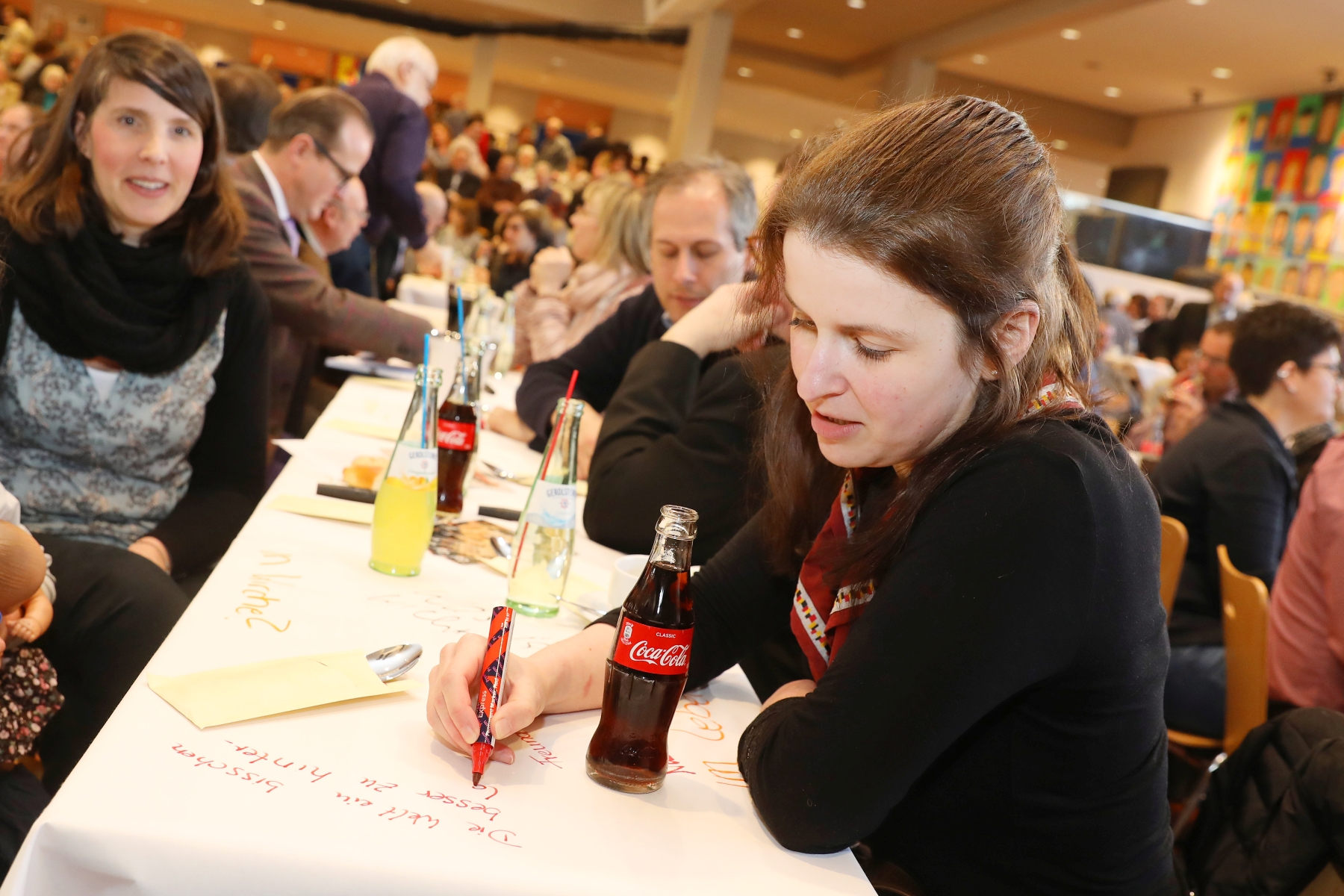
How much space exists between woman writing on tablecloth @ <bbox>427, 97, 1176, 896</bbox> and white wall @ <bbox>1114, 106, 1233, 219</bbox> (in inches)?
483

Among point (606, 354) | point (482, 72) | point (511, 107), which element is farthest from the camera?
point (511, 107)

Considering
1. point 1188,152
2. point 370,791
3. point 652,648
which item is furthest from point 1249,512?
point 1188,152

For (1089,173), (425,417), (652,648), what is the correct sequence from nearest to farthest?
(652,648) < (425,417) < (1089,173)

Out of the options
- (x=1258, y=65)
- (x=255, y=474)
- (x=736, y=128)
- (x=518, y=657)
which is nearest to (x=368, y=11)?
(x=736, y=128)

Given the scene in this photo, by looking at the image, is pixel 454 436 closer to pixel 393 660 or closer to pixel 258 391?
pixel 258 391

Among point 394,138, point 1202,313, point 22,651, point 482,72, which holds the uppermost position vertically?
point 482,72

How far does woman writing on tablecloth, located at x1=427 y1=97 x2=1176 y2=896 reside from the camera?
864 millimetres

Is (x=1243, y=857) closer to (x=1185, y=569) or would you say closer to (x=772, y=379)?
(x=772, y=379)

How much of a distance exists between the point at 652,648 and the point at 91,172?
1545mm

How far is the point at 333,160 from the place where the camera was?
10.5ft

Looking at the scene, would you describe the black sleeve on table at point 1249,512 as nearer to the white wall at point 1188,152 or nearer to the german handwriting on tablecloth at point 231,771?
the german handwriting on tablecloth at point 231,771

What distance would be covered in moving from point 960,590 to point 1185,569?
238 centimetres

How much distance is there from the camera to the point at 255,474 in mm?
2076

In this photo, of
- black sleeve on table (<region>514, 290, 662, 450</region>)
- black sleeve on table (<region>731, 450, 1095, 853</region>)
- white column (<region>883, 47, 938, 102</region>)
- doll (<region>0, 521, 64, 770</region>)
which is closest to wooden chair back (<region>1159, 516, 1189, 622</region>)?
black sleeve on table (<region>514, 290, 662, 450</region>)
